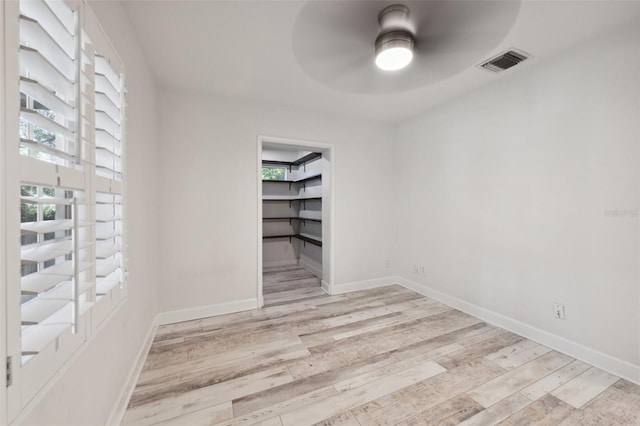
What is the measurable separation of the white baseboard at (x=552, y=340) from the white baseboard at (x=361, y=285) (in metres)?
0.74

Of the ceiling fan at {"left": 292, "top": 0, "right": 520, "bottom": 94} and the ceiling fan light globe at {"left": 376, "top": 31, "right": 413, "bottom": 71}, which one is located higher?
the ceiling fan at {"left": 292, "top": 0, "right": 520, "bottom": 94}

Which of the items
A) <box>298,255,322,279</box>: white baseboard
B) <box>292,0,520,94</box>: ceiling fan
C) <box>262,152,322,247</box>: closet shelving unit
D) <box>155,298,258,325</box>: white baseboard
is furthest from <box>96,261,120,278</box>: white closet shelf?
<box>262,152,322,247</box>: closet shelving unit

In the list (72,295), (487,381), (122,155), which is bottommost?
(487,381)

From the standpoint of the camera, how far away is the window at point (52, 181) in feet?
2.22

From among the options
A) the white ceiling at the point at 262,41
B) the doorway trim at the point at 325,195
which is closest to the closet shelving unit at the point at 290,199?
the doorway trim at the point at 325,195

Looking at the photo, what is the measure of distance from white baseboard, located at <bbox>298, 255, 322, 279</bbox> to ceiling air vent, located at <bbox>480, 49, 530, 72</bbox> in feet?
11.4

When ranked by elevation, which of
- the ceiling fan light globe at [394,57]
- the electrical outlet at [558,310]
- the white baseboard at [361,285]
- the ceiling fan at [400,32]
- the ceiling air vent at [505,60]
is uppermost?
the ceiling air vent at [505,60]

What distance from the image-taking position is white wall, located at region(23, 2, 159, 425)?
3.24 ft

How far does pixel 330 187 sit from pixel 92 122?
2.65m

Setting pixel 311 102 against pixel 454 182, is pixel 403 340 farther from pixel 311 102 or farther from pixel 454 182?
pixel 311 102

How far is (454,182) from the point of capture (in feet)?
9.96

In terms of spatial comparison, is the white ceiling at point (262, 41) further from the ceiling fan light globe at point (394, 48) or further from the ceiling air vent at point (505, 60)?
the ceiling fan light globe at point (394, 48)

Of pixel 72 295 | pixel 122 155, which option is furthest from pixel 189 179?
pixel 72 295

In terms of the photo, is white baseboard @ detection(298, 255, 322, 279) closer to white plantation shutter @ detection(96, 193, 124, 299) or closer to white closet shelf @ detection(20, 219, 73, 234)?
white plantation shutter @ detection(96, 193, 124, 299)
